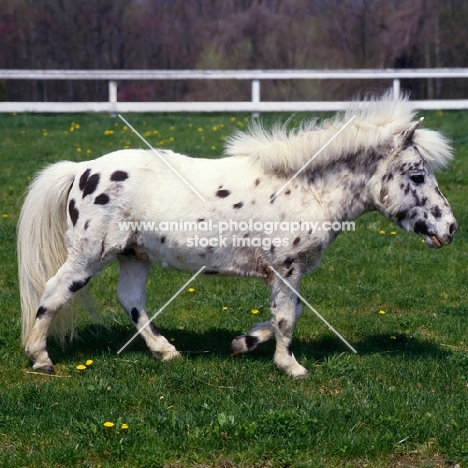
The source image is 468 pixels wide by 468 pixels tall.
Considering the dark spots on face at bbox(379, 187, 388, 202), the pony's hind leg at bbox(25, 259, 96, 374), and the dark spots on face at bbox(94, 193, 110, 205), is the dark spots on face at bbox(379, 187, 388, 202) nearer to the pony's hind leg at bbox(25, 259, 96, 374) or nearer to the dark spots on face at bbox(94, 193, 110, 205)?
the dark spots on face at bbox(94, 193, 110, 205)

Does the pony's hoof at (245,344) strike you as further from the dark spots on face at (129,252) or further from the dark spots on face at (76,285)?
the dark spots on face at (76,285)

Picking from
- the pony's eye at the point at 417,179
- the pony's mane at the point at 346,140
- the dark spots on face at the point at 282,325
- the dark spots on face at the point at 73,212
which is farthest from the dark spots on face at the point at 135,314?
the pony's eye at the point at 417,179

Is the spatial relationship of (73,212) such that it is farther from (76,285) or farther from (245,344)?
(245,344)

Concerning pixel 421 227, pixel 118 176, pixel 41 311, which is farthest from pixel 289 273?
pixel 41 311

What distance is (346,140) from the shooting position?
5898mm

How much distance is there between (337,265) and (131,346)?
2.87 meters

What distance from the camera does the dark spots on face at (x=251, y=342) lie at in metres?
6.17

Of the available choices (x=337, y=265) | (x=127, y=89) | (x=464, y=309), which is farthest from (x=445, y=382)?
(x=127, y=89)

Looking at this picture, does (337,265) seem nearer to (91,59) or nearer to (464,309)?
(464,309)

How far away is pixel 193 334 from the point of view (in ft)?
22.5

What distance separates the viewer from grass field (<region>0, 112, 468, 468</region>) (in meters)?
4.75

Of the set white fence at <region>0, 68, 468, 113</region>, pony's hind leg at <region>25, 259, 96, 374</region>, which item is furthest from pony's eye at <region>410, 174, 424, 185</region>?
white fence at <region>0, 68, 468, 113</region>

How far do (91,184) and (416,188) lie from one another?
2286 mm

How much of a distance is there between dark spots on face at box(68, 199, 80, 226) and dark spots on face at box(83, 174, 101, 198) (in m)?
0.12
